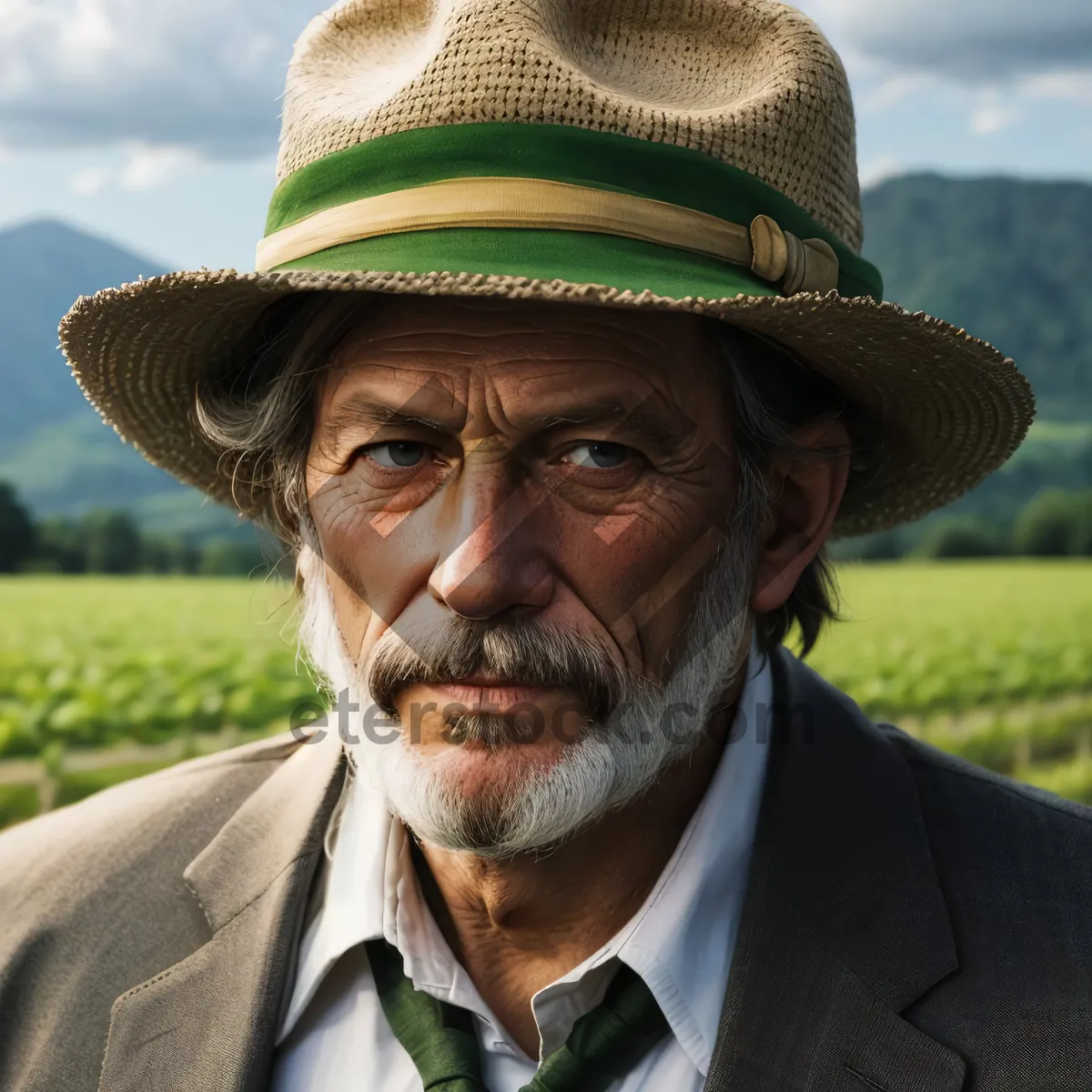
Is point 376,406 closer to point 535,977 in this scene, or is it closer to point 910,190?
point 535,977

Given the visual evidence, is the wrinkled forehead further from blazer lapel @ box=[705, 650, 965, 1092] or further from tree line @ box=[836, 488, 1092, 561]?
tree line @ box=[836, 488, 1092, 561]

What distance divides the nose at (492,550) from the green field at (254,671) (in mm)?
906

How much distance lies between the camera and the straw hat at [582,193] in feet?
5.25

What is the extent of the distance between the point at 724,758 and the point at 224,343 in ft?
4.20

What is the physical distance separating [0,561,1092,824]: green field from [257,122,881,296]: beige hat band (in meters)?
1.07

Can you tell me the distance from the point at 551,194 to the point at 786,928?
1.28 metres

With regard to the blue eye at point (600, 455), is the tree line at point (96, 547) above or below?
below

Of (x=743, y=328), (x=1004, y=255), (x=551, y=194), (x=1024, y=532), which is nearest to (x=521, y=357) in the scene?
(x=551, y=194)

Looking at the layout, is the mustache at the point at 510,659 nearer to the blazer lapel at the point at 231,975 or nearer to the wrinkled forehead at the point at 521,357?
the wrinkled forehead at the point at 521,357

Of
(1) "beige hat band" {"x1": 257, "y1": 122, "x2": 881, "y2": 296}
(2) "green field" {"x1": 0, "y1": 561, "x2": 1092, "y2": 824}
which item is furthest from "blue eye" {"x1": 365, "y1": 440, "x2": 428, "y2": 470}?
(2) "green field" {"x1": 0, "y1": 561, "x2": 1092, "y2": 824}

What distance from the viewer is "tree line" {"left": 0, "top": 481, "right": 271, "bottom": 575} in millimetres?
6262

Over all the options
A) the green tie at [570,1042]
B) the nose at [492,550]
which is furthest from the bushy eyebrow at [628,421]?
the green tie at [570,1042]

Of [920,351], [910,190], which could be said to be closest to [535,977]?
[920,351]

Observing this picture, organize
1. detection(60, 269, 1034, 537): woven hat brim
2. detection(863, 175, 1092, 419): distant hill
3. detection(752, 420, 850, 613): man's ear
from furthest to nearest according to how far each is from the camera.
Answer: detection(863, 175, 1092, 419): distant hill → detection(752, 420, 850, 613): man's ear → detection(60, 269, 1034, 537): woven hat brim
